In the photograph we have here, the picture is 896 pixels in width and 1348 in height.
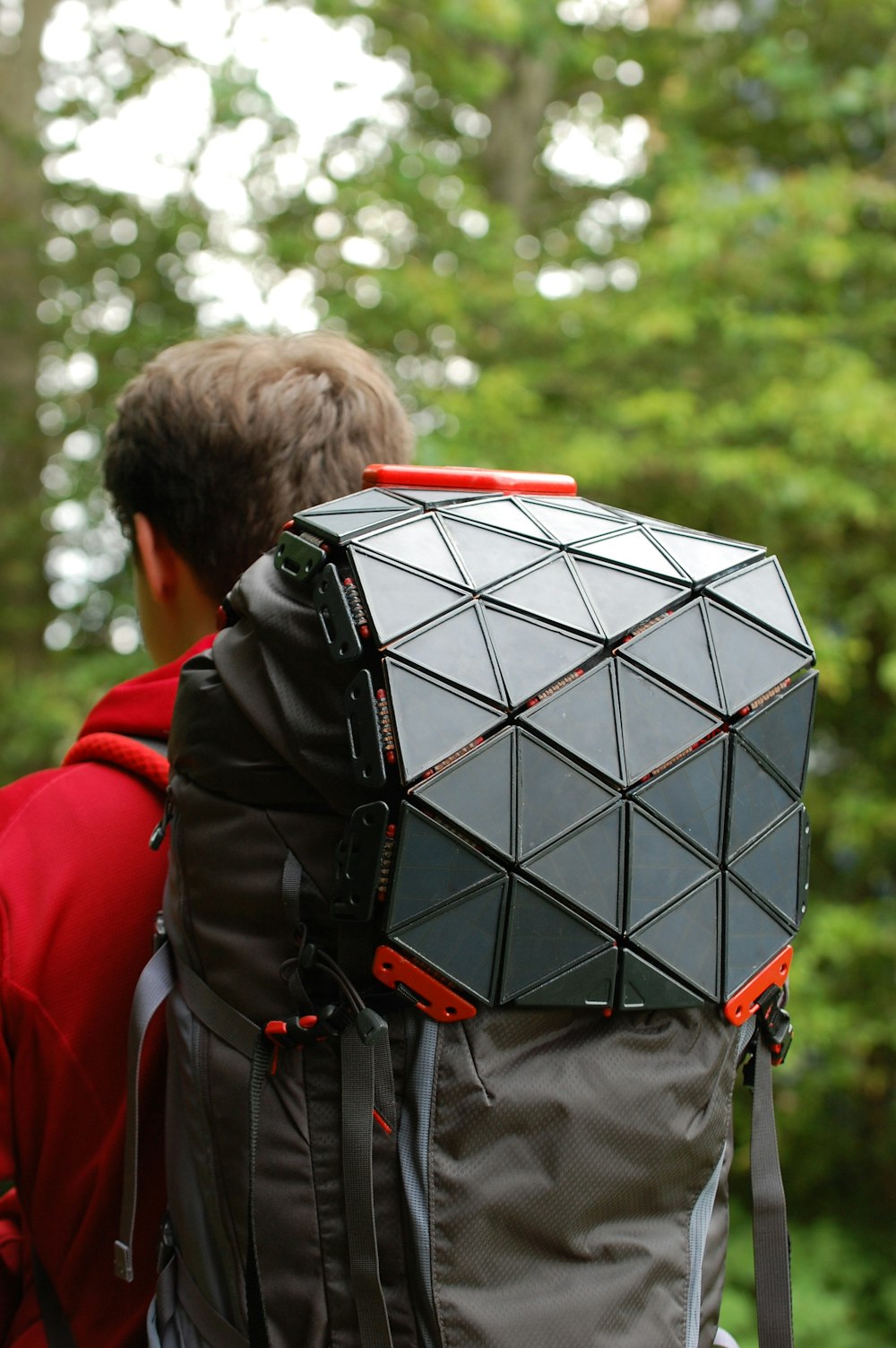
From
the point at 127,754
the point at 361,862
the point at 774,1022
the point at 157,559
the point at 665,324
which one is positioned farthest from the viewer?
the point at 665,324

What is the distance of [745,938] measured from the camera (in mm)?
1109

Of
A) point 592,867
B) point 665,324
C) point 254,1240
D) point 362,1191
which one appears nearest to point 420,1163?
point 362,1191

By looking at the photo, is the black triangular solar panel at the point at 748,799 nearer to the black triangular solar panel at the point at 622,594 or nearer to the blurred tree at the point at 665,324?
the black triangular solar panel at the point at 622,594

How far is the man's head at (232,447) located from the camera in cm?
135

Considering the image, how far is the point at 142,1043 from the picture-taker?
117 cm

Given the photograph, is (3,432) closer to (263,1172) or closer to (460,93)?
(460,93)

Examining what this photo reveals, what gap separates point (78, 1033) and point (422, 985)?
1.45ft

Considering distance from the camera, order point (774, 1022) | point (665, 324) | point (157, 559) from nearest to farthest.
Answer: point (774, 1022) → point (157, 559) → point (665, 324)

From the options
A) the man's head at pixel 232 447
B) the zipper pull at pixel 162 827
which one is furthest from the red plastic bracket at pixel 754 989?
the man's head at pixel 232 447

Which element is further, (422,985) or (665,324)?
(665,324)

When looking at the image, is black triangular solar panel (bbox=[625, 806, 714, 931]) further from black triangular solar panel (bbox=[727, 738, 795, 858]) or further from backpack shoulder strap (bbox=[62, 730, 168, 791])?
backpack shoulder strap (bbox=[62, 730, 168, 791])

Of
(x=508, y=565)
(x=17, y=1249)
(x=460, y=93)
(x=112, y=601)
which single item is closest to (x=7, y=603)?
(x=112, y=601)

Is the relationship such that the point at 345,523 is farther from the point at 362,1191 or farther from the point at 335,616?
the point at 362,1191

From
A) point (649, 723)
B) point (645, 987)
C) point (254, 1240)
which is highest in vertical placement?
point (649, 723)
